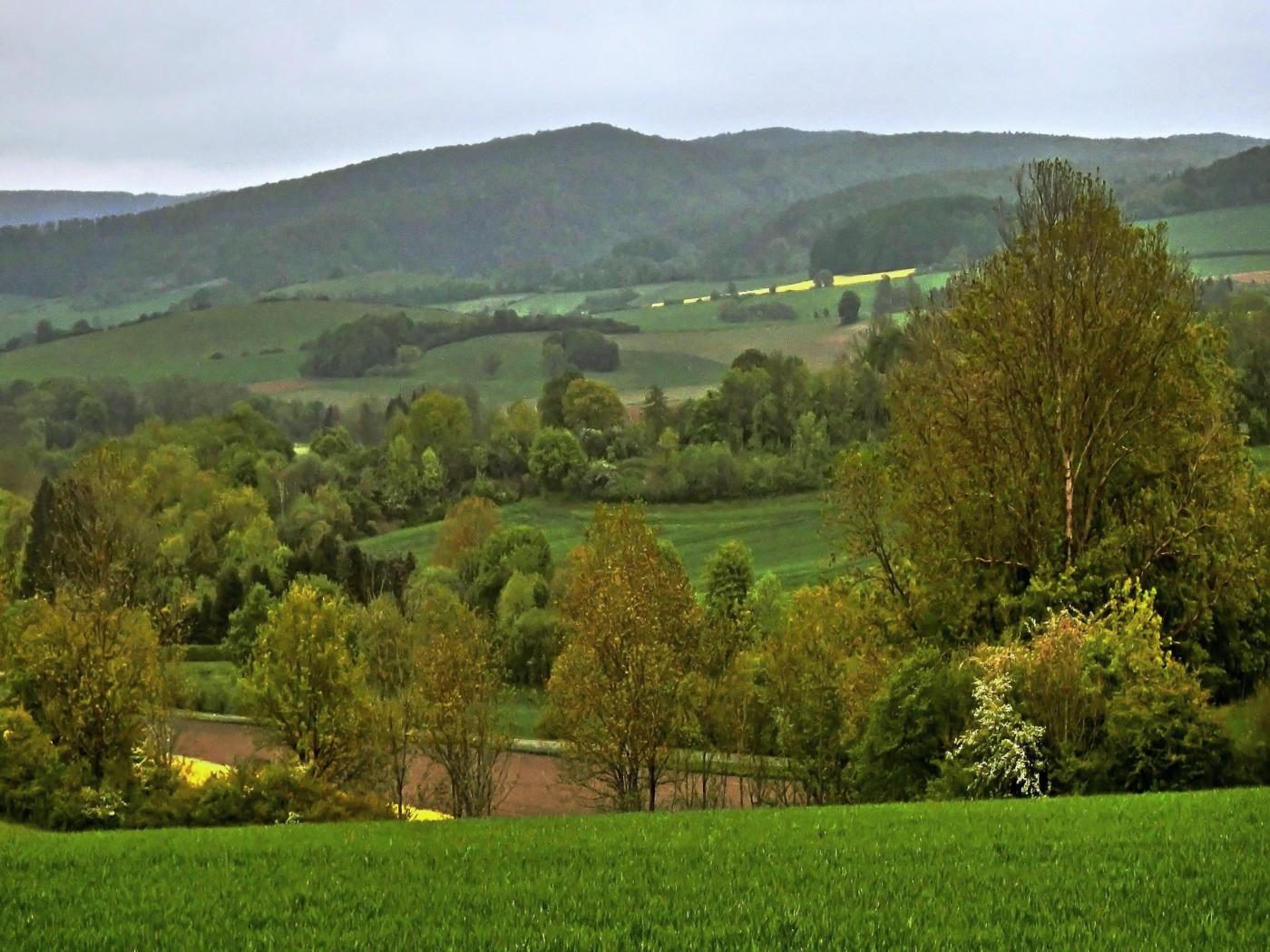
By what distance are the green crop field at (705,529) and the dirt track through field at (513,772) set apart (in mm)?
43696

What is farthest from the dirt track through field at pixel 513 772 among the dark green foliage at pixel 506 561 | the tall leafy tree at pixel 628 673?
the dark green foliage at pixel 506 561

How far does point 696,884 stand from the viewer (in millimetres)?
18219

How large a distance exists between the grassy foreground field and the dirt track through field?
26206 mm

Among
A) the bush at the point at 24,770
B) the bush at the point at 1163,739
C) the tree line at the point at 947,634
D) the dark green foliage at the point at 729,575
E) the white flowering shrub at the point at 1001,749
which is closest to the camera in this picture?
the bush at the point at 1163,739

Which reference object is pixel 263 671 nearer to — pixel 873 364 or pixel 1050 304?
pixel 1050 304

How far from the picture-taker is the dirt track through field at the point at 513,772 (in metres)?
55.8

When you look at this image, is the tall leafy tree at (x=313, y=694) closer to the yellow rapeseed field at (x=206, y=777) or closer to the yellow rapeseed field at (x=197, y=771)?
the yellow rapeseed field at (x=206, y=777)

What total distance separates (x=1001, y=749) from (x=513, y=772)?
35.9 metres

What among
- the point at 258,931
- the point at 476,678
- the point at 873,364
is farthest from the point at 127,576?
the point at 873,364

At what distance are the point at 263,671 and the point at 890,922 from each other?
35864 mm

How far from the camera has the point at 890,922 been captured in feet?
52.0

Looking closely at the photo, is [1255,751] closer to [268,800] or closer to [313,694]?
[268,800]

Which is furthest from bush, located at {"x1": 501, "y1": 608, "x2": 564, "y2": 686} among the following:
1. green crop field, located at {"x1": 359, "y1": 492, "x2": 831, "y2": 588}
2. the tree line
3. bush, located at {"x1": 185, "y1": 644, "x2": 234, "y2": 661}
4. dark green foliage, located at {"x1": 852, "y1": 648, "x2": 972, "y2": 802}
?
dark green foliage, located at {"x1": 852, "y1": 648, "x2": 972, "y2": 802}

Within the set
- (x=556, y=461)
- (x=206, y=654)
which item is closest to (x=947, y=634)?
(x=206, y=654)
